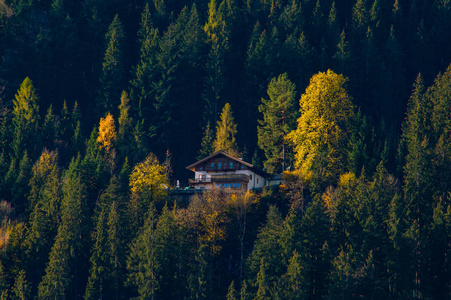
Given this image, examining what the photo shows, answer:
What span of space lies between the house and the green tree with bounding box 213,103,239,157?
4.96 meters

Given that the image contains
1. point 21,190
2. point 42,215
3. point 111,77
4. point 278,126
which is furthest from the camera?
point 111,77

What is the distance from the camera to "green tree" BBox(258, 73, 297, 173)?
10231cm

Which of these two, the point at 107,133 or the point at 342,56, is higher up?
the point at 342,56

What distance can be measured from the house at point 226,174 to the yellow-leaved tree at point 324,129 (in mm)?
5309

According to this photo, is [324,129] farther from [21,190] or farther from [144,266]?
[21,190]

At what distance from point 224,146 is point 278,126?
264 inches

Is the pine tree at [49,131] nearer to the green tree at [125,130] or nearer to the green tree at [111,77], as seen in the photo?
the green tree at [125,130]

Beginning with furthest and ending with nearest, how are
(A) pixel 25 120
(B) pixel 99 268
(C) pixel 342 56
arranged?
(C) pixel 342 56 < (A) pixel 25 120 < (B) pixel 99 268

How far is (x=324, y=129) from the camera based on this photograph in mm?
94000

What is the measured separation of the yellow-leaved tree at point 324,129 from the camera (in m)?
91.4

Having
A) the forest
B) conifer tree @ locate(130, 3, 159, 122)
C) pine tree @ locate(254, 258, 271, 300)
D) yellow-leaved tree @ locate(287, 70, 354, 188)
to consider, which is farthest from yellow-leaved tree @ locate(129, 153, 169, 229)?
conifer tree @ locate(130, 3, 159, 122)

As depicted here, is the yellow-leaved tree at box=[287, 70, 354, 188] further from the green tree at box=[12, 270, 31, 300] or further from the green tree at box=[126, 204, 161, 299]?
the green tree at box=[12, 270, 31, 300]

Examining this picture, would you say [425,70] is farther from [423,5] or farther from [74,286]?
[74,286]

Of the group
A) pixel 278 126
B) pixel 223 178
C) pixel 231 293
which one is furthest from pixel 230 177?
pixel 231 293
